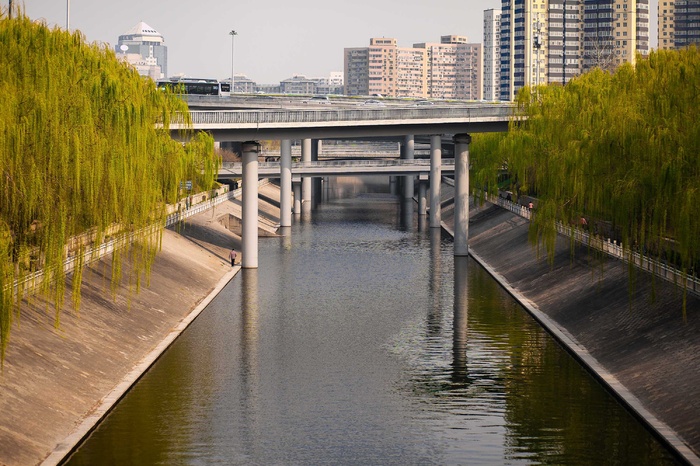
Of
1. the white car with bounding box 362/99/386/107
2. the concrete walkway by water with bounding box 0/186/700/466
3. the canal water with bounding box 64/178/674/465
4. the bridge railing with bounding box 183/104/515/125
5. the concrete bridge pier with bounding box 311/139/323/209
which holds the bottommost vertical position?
the canal water with bounding box 64/178/674/465

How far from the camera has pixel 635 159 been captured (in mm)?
44906

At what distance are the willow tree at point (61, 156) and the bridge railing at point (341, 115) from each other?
642 inches

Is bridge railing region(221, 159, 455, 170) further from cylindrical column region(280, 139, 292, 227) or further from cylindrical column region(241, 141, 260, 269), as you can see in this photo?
cylindrical column region(241, 141, 260, 269)

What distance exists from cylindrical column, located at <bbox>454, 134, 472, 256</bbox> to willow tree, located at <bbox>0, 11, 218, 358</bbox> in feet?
102

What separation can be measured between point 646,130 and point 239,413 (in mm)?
19429

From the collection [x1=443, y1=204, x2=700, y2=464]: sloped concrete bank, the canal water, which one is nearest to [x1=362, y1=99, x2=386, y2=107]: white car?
[x1=443, y1=204, x2=700, y2=464]: sloped concrete bank

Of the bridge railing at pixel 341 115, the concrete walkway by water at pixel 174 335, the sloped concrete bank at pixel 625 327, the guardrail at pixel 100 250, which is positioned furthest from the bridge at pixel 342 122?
the sloped concrete bank at pixel 625 327

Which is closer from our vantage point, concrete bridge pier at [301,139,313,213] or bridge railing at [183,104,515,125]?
bridge railing at [183,104,515,125]

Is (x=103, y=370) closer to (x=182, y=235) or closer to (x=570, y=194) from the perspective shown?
(x=570, y=194)

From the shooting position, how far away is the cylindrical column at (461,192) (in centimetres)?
7794

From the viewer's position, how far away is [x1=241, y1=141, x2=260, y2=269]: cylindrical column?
231 ft

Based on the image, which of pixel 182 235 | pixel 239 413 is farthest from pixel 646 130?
pixel 182 235

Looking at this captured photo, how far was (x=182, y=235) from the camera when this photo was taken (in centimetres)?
7525

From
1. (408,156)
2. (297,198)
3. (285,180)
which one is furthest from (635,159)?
(408,156)
